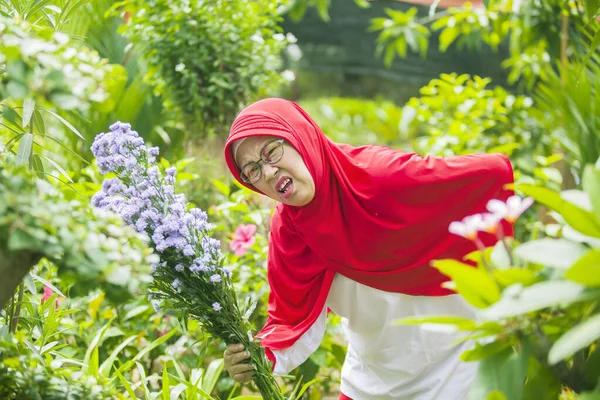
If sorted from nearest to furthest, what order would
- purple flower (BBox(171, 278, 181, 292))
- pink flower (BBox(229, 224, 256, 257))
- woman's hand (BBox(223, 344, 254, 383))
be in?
1. purple flower (BBox(171, 278, 181, 292))
2. woman's hand (BBox(223, 344, 254, 383))
3. pink flower (BBox(229, 224, 256, 257))

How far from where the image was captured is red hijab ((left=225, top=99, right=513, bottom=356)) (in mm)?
1944

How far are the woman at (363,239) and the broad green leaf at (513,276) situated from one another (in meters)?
0.92

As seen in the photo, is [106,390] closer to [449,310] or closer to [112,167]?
[112,167]

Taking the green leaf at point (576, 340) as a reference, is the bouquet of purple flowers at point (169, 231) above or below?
below

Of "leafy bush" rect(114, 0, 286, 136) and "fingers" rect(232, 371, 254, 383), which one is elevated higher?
"leafy bush" rect(114, 0, 286, 136)

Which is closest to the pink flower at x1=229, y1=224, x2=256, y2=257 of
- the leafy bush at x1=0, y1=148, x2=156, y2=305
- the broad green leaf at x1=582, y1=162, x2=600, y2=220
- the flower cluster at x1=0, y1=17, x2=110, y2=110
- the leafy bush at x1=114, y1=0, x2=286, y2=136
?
the leafy bush at x1=114, y1=0, x2=286, y2=136

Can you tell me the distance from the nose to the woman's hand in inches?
18.1

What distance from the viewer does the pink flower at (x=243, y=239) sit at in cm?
259

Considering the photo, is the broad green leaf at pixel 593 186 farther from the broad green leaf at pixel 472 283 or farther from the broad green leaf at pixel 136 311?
the broad green leaf at pixel 136 311

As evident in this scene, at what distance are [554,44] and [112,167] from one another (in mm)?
2780

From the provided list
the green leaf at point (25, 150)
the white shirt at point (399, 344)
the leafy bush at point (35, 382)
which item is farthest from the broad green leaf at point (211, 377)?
the green leaf at point (25, 150)

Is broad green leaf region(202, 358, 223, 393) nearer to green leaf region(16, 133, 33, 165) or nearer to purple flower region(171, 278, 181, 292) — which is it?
purple flower region(171, 278, 181, 292)

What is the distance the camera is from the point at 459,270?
102 cm

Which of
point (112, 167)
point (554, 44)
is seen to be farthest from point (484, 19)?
point (112, 167)
